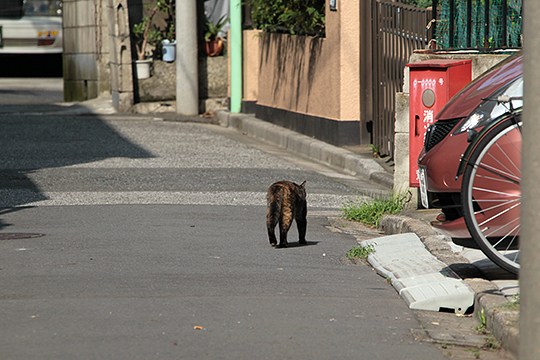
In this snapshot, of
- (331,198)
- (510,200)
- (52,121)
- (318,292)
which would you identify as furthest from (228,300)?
(52,121)

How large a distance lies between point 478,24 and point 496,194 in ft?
17.4

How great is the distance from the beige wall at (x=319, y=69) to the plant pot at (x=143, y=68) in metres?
2.79

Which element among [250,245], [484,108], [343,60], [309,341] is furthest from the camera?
Result: [343,60]

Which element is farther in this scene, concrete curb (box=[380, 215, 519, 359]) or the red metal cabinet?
the red metal cabinet

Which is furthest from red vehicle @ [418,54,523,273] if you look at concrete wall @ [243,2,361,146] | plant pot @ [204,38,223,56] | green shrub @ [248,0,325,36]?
plant pot @ [204,38,223,56]

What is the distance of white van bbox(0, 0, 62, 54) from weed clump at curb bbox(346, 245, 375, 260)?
74.8 feet

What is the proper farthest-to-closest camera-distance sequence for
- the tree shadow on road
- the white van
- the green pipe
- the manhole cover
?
the white van, the green pipe, the tree shadow on road, the manhole cover

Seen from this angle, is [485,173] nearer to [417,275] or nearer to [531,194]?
[417,275]

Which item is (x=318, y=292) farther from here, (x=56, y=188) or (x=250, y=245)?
(x=56, y=188)

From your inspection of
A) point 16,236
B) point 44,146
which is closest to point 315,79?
point 44,146

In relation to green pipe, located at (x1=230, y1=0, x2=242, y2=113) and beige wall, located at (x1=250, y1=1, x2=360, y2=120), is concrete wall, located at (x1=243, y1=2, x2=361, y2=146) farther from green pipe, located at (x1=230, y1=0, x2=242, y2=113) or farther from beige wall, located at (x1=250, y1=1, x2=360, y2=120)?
green pipe, located at (x1=230, y1=0, x2=242, y2=113)

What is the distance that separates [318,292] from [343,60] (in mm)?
9516

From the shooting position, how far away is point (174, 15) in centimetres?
2398

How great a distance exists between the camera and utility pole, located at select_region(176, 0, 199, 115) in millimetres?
A: 22828
